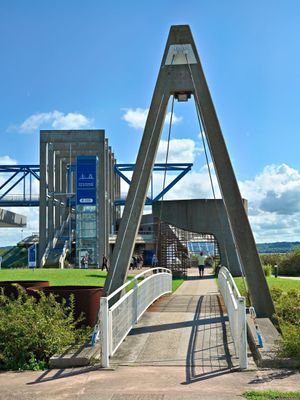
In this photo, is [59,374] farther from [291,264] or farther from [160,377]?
[291,264]

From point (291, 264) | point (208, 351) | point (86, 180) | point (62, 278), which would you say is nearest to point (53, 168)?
point (86, 180)

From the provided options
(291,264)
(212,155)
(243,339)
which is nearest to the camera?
(243,339)

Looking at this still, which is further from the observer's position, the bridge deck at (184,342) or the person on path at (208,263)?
the person on path at (208,263)

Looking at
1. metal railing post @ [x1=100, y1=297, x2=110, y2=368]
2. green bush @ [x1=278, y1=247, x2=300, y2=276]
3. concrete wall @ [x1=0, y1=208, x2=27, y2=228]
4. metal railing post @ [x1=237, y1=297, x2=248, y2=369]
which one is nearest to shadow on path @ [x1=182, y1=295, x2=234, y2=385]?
metal railing post @ [x1=237, y1=297, x2=248, y2=369]

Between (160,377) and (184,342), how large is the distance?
2.48 m

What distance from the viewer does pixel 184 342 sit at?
920 centimetres

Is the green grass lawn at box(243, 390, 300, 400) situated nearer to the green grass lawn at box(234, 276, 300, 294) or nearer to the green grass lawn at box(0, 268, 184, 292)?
the green grass lawn at box(234, 276, 300, 294)

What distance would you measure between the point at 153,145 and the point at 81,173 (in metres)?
34.2

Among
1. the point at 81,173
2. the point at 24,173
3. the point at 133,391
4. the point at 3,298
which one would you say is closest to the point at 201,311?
the point at 3,298

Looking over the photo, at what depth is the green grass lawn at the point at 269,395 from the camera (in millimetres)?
5688

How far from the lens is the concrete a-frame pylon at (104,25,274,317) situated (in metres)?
11.3

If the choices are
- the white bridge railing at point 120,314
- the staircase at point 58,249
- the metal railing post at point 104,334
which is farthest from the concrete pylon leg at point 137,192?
the staircase at point 58,249

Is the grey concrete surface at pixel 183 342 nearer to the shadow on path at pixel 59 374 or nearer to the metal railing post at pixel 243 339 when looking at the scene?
the metal railing post at pixel 243 339

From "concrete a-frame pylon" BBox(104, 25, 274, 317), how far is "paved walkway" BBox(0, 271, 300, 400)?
182 cm
